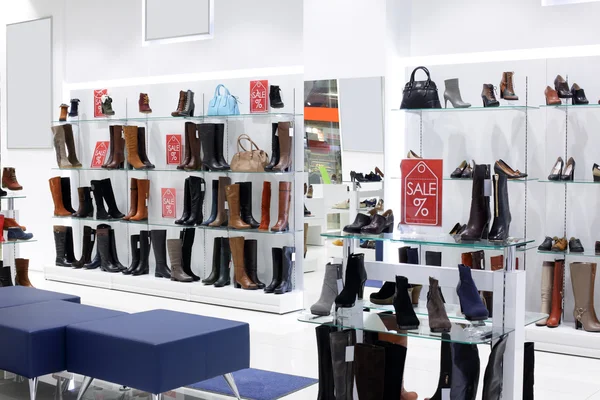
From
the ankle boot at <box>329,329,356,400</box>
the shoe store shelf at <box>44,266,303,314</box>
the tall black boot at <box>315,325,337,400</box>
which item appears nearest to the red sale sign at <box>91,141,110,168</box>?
the shoe store shelf at <box>44,266,303,314</box>

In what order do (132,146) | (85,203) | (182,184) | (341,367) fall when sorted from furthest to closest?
(85,203) < (132,146) < (182,184) < (341,367)

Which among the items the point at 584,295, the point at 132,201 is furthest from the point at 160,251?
the point at 584,295

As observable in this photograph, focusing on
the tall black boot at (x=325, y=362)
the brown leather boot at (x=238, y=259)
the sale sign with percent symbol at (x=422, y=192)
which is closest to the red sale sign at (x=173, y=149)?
the brown leather boot at (x=238, y=259)

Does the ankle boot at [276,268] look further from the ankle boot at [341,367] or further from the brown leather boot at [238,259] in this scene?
the ankle boot at [341,367]

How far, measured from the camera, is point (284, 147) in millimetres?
7543

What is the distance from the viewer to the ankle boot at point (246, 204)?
780cm

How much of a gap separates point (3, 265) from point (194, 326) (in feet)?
13.2

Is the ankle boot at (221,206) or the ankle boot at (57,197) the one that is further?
the ankle boot at (57,197)

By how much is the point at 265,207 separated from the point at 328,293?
12.0 feet

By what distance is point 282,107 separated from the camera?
7609 millimetres

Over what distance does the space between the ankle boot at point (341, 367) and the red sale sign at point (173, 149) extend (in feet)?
16.1

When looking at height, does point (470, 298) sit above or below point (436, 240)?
below

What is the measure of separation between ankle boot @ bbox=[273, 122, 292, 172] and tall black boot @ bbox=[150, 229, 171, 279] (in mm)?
1705

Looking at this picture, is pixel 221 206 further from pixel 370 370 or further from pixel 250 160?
pixel 370 370
